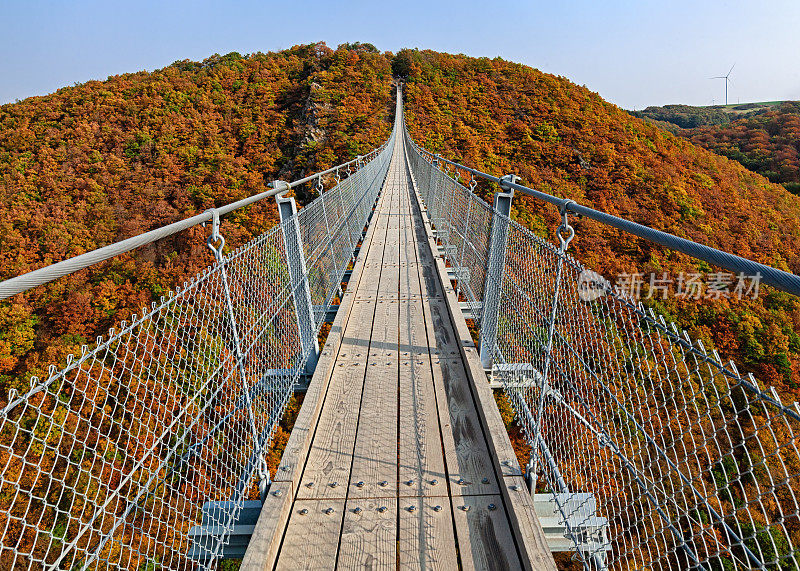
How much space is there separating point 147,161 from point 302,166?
56.8 feet

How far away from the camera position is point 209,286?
1.84m

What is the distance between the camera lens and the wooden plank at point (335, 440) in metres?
2.31

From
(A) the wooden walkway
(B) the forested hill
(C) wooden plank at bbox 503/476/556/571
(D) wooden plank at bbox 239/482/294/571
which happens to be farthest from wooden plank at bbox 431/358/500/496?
(B) the forested hill

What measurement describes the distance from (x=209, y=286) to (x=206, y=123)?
5280 centimetres

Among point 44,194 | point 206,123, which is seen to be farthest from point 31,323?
point 206,123

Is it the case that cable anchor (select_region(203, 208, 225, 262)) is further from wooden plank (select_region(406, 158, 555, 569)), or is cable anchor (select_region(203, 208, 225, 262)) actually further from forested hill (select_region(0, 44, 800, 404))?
forested hill (select_region(0, 44, 800, 404))

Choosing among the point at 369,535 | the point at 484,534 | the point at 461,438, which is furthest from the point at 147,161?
the point at 484,534

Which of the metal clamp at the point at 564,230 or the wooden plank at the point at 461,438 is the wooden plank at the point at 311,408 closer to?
the wooden plank at the point at 461,438

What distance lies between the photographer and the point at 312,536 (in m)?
2.03

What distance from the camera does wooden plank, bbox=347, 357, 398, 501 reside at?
2.31 meters

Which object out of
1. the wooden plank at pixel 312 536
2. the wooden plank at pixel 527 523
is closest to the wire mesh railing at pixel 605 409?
the wooden plank at pixel 527 523

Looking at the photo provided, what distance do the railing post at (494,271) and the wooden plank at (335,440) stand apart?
1036mm

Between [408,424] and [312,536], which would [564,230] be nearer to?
[408,424]

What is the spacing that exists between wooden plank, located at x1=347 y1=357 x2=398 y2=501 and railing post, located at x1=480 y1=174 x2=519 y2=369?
2.56ft
